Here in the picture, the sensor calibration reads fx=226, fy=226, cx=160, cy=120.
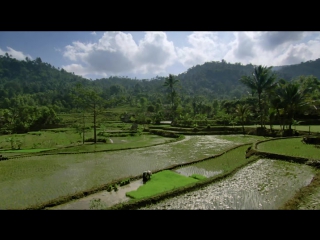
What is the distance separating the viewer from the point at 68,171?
11867 mm

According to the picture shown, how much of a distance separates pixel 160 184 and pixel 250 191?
3.42 meters

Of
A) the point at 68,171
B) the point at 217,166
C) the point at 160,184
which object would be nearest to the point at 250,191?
the point at 160,184

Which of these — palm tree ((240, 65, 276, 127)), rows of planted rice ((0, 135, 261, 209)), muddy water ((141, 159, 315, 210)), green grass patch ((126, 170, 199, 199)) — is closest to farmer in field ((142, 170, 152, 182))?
green grass patch ((126, 170, 199, 199))

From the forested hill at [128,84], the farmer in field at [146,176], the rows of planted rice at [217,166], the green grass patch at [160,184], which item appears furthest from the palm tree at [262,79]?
the forested hill at [128,84]

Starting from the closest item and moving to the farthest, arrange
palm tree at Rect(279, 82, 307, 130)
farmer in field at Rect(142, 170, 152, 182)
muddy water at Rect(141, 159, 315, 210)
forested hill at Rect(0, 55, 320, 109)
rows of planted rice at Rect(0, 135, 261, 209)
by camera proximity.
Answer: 1. muddy water at Rect(141, 159, 315, 210)
2. rows of planted rice at Rect(0, 135, 261, 209)
3. farmer in field at Rect(142, 170, 152, 182)
4. palm tree at Rect(279, 82, 307, 130)
5. forested hill at Rect(0, 55, 320, 109)

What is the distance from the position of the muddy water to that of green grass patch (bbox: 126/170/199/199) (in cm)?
85

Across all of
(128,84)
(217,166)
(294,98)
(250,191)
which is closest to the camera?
(250,191)

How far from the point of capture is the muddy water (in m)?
6.99

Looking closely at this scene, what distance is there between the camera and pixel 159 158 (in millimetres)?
14586

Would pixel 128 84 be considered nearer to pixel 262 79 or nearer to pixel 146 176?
pixel 262 79

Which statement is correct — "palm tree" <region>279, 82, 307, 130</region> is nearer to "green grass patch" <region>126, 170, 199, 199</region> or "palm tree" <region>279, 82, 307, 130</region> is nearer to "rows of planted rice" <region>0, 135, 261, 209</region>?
"rows of planted rice" <region>0, 135, 261, 209</region>

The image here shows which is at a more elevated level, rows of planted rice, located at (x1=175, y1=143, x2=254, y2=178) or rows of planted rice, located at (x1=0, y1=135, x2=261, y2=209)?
rows of planted rice, located at (x1=175, y1=143, x2=254, y2=178)

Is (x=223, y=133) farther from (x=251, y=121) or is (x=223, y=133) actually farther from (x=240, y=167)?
(x=240, y=167)
